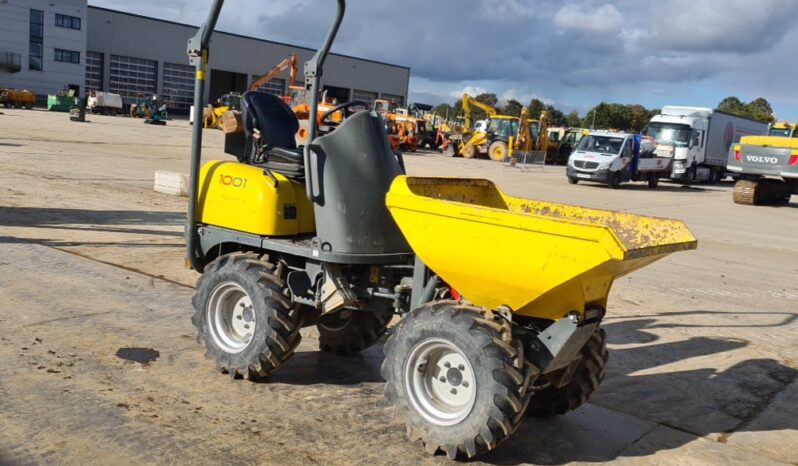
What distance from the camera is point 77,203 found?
38.3ft

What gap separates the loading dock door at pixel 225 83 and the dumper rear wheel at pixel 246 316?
7009cm

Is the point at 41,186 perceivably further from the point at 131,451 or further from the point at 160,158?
the point at 131,451

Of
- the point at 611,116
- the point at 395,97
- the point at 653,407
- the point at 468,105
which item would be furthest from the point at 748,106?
the point at 653,407

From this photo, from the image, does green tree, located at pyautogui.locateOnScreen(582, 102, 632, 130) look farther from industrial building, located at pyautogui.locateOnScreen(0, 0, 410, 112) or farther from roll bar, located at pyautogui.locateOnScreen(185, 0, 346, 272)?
roll bar, located at pyautogui.locateOnScreen(185, 0, 346, 272)

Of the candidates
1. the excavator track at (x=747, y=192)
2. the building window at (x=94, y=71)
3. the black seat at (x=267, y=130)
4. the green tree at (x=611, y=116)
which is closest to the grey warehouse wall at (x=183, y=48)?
the building window at (x=94, y=71)

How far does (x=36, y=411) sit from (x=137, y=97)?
64982 mm

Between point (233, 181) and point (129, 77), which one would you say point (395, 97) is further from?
point (233, 181)

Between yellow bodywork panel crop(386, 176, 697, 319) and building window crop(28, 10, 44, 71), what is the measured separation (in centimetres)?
6611

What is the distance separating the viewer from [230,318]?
4973 mm

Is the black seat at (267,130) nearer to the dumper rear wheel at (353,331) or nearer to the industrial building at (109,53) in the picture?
the dumper rear wheel at (353,331)

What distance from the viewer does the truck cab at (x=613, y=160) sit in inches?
1047

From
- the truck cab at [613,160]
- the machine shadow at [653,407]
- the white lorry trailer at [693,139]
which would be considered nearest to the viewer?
the machine shadow at [653,407]

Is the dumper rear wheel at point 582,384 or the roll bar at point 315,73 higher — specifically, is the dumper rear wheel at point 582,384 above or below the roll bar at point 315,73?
below

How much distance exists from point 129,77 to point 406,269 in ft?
217
